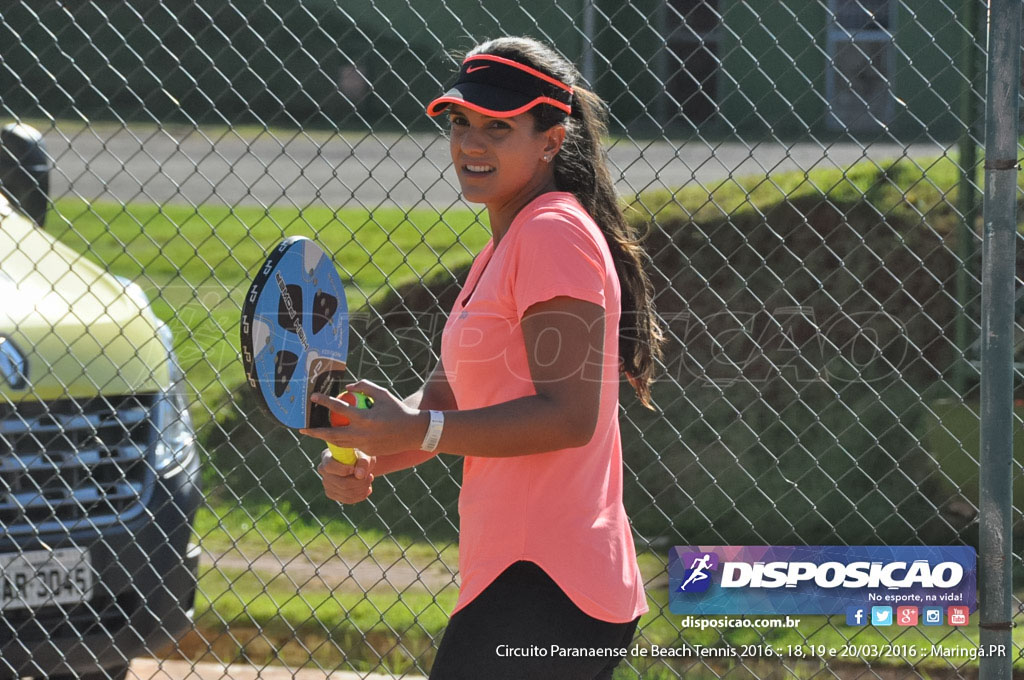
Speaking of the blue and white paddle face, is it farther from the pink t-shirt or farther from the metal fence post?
the metal fence post

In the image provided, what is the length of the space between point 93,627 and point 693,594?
5.78 ft

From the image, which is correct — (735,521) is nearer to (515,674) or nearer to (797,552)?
(797,552)

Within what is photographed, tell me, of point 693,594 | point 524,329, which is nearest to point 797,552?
point 693,594

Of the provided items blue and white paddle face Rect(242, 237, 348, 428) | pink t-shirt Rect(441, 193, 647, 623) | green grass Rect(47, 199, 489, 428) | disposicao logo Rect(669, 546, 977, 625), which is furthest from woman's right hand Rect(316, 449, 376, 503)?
green grass Rect(47, 199, 489, 428)

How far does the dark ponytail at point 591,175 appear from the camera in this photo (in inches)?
83.3

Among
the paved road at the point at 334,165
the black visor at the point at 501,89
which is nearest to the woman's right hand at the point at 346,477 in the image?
the black visor at the point at 501,89

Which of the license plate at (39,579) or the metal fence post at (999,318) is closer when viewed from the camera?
the metal fence post at (999,318)

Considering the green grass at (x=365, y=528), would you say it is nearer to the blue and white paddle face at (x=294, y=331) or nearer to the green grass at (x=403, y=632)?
the green grass at (x=403, y=632)

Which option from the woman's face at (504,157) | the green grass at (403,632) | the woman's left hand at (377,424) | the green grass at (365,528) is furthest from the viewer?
the green grass at (365,528)

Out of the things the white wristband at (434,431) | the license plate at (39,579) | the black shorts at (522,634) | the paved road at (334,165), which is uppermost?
the white wristband at (434,431)

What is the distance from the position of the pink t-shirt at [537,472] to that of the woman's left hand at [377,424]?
19 centimetres

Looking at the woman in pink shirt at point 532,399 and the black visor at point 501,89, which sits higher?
the black visor at point 501,89

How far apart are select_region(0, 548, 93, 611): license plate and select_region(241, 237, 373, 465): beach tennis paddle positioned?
1.58 metres

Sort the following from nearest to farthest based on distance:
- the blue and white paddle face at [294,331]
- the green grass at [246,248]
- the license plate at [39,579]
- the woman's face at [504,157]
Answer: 1. the blue and white paddle face at [294,331]
2. the woman's face at [504,157]
3. the license plate at [39,579]
4. the green grass at [246,248]
